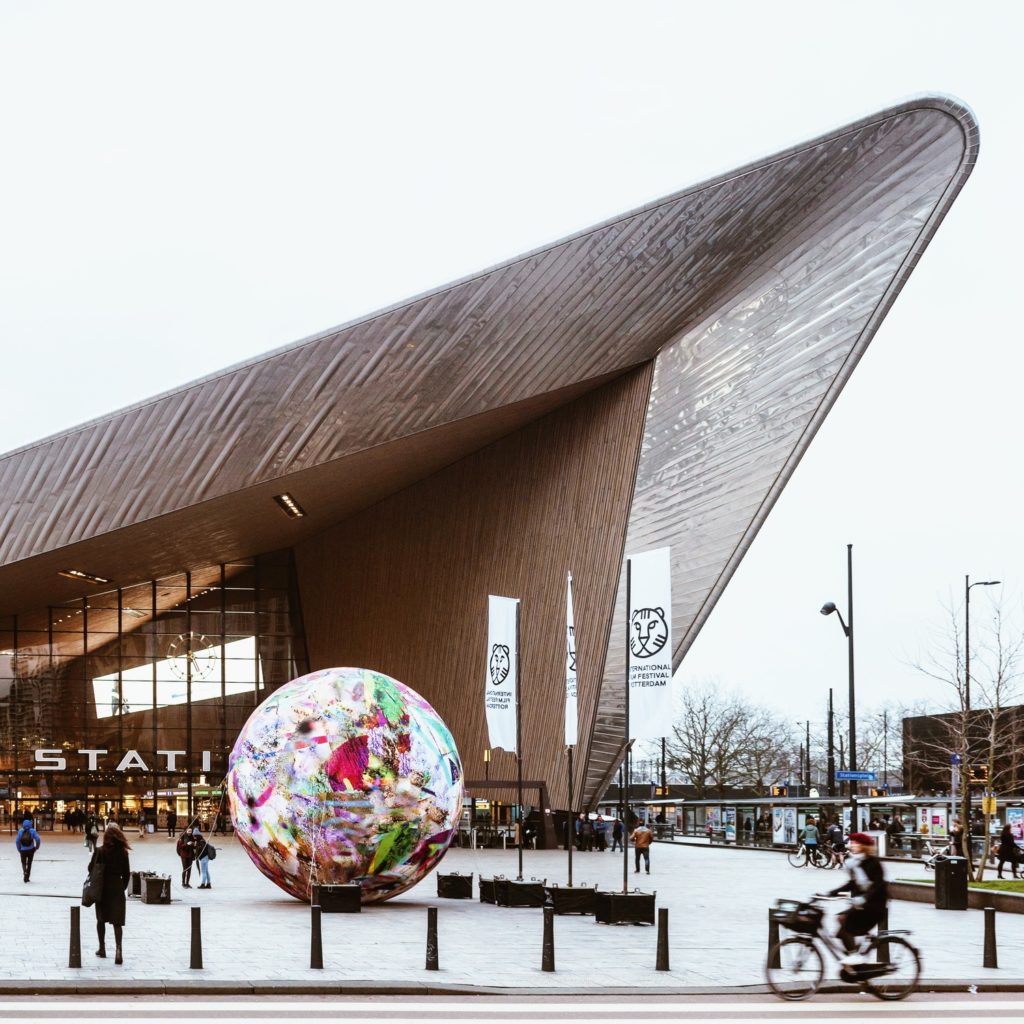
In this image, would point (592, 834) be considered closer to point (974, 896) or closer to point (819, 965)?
point (974, 896)

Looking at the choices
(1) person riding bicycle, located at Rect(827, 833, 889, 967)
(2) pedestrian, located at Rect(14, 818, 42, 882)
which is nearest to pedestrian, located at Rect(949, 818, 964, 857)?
(2) pedestrian, located at Rect(14, 818, 42, 882)

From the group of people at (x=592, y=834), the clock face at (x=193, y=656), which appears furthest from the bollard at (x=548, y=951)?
the clock face at (x=193, y=656)

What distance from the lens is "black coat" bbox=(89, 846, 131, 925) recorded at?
1302 cm

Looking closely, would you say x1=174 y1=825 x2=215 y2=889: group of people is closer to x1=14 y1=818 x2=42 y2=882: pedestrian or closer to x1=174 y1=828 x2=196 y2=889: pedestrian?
x1=174 y1=828 x2=196 y2=889: pedestrian

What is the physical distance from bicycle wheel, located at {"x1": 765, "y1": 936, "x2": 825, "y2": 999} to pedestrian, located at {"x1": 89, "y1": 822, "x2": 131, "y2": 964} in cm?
565

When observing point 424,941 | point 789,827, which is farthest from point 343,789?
point 789,827

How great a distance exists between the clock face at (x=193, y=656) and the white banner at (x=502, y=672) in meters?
32.6

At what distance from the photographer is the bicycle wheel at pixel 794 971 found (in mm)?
11258

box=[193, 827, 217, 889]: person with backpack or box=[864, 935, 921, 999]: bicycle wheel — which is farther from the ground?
box=[864, 935, 921, 999]: bicycle wheel

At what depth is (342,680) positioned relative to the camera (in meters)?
18.4

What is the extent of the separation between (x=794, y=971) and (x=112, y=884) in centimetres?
606

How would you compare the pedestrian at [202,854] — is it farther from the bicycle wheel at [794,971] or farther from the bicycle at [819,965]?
the bicycle at [819,965]

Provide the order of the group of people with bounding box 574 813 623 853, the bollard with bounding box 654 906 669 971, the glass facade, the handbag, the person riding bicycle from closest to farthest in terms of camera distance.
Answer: the person riding bicycle
the bollard with bounding box 654 906 669 971
the handbag
the group of people with bounding box 574 813 623 853
the glass facade

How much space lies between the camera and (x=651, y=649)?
57.0ft
